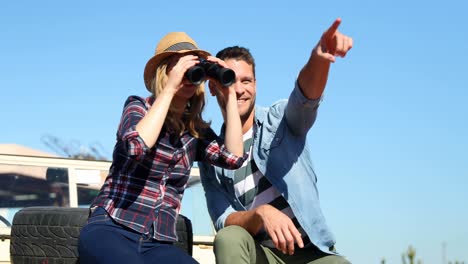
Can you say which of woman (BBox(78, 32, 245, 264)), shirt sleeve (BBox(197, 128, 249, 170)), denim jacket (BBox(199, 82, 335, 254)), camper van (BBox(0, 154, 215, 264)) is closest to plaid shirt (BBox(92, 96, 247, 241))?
woman (BBox(78, 32, 245, 264))

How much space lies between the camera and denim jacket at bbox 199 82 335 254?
149 inches

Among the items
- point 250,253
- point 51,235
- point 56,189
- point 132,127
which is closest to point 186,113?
point 132,127

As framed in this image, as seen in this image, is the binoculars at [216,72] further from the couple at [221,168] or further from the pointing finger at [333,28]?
the pointing finger at [333,28]

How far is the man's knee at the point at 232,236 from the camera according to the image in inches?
143

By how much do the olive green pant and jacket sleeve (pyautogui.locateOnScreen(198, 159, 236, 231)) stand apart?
0.20m

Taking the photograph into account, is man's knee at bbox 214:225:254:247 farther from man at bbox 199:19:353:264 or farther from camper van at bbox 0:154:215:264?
camper van at bbox 0:154:215:264

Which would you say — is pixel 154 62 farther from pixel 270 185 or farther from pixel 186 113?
pixel 270 185

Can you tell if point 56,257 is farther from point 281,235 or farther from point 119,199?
point 281,235

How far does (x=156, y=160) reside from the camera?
348cm

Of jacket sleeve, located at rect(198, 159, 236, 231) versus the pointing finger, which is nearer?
the pointing finger

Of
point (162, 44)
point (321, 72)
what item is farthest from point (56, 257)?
point (321, 72)

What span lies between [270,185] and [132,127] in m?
0.82

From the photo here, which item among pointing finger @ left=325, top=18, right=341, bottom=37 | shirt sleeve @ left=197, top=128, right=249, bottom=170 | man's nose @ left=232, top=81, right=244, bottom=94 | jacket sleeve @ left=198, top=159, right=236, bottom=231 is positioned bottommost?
jacket sleeve @ left=198, top=159, right=236, bottom=231

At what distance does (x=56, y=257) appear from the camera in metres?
3.96
